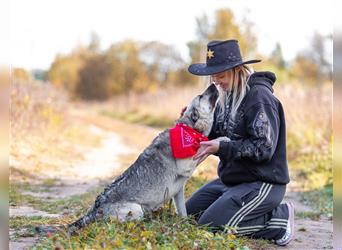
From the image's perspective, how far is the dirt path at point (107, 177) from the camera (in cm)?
602

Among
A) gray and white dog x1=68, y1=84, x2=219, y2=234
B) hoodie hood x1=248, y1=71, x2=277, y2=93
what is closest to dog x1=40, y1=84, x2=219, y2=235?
gray and white dog x1=68, y1=84, x2=219, y2=234

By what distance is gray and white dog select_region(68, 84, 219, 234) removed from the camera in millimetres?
5262

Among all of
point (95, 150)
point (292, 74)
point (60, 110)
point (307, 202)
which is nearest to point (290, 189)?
point (307, 202)

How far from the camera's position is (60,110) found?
19953 mm

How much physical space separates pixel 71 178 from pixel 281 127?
6.56 meters

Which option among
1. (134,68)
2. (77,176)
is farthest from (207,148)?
(134,68)

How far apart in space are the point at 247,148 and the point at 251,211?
29.9 inches

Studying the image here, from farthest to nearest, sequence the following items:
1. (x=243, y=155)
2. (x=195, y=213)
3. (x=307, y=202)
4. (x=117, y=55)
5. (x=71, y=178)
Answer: (x=117, y=55) < (x=71, y=178) < (x=307, y=202) < (x=195, y=213) < (x=243, y=155)

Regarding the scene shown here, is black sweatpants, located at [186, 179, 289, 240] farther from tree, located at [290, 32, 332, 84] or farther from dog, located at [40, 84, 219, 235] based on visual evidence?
tree, located at [290, 32, 332, 84]

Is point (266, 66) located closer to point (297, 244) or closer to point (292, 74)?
point (292, 74)

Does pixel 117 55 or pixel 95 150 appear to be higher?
pixel 117 55

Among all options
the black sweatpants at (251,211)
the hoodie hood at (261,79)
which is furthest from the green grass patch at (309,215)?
the hoodie hood at (261,79)

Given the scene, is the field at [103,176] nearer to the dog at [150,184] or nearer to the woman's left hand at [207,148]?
the dog at [150,184]

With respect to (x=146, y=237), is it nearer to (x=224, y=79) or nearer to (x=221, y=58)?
(x=224, y=79)
